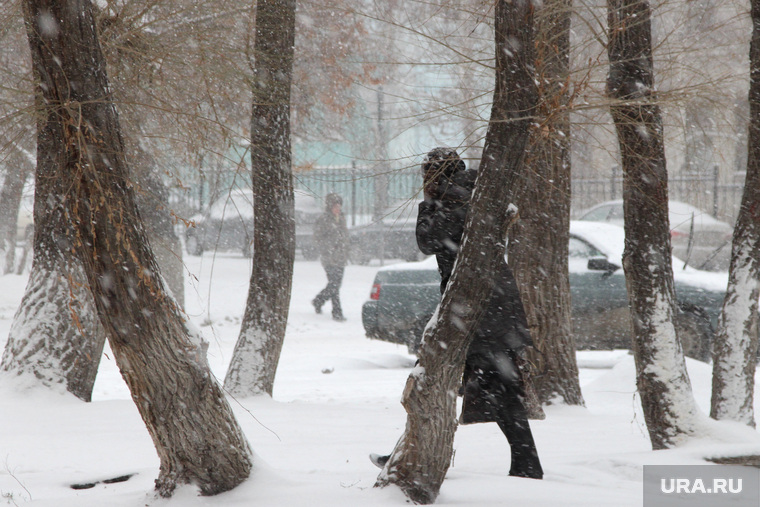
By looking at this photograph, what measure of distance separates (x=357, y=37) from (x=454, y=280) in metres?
8.56

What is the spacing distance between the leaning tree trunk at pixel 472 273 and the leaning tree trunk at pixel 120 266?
840mm

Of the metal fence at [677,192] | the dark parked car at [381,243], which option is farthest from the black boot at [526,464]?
the dark parked car at [381,243]

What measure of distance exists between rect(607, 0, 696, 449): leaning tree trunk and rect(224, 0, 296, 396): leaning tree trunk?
268 cm

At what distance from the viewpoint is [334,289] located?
1292 cm

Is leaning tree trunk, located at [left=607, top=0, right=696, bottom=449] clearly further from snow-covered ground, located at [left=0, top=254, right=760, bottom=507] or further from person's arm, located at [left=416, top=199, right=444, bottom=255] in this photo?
person's arm, located at [left=416, top=199, right=444, bottom=255]

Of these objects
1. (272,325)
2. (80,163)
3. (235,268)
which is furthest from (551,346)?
(235,268)

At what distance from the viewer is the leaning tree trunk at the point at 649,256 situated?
4.04 m

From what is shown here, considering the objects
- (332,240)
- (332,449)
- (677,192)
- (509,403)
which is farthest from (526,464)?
(677,192)

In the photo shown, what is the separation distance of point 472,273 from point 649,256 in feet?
5.01

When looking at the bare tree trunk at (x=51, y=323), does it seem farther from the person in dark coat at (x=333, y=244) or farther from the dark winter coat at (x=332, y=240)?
the dark winter coat at (x=332, y=240)

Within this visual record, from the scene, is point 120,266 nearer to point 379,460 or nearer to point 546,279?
point 379,460

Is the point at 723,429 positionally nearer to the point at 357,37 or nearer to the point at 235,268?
the point at 357,37

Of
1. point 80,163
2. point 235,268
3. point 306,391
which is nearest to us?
point 80,163

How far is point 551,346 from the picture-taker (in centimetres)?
573
